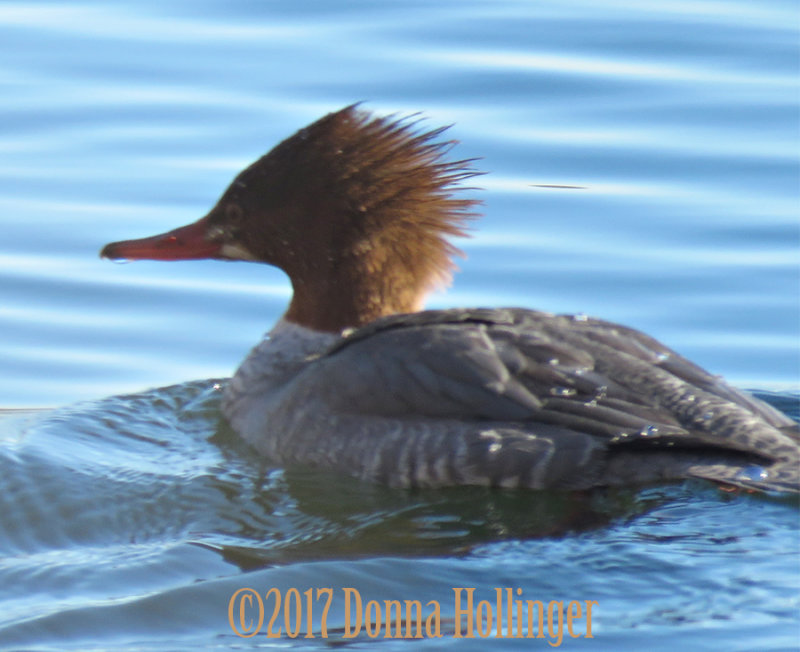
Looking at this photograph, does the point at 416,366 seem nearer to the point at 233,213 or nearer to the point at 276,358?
the point at 276,358

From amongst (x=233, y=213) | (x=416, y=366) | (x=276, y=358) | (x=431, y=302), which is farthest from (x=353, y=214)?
(x=431, y=302)

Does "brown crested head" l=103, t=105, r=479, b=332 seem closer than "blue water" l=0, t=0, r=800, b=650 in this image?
No

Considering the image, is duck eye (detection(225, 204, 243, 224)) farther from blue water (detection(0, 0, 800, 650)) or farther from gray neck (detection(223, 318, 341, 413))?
blue water (detection(0, 0, 800, 650))

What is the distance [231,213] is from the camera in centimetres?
784

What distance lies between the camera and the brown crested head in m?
Result: 7.55

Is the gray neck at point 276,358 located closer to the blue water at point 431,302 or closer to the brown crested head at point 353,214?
the brown crested head at point 353,214

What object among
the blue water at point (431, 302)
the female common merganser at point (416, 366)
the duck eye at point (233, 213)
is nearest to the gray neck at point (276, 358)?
the female common merganser at point (416, 366)

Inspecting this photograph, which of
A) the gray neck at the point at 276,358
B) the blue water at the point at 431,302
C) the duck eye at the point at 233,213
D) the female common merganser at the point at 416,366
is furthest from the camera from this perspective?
the duck eye at the point at 233,213

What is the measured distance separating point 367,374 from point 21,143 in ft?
16.8

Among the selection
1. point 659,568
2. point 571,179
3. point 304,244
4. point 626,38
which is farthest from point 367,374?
point 626,38

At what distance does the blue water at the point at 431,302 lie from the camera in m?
5.63

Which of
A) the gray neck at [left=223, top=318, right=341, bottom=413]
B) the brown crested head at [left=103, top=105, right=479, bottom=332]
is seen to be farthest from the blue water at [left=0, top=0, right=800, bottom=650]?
the brown crested head at [left=103, top=105, right=479, bottom=332]

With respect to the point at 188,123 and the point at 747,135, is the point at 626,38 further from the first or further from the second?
the point at 188,123

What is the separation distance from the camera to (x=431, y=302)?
30.1 feet
